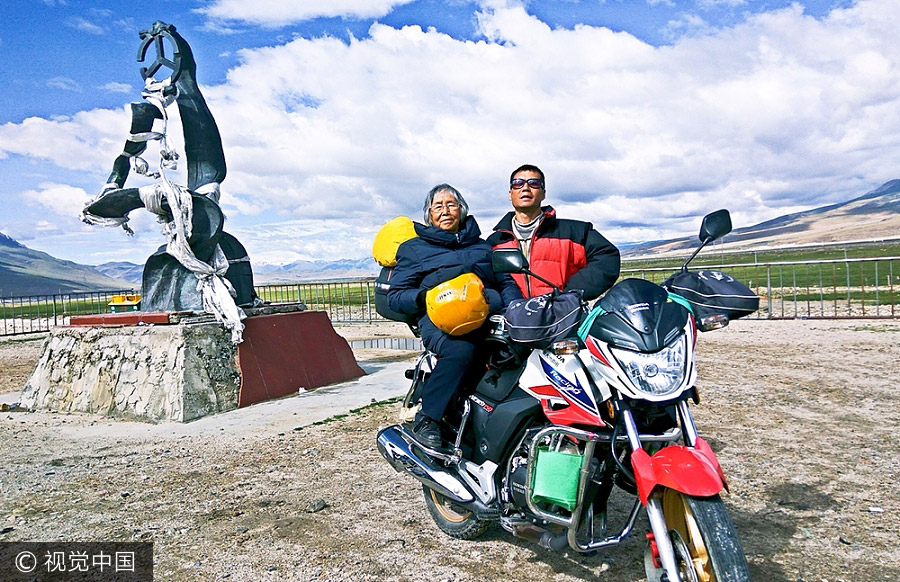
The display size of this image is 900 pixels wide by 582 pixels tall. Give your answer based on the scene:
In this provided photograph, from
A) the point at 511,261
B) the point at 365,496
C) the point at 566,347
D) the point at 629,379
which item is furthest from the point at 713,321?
the point at 365,496

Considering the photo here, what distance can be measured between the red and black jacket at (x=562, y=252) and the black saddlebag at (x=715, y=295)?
0.92 meters

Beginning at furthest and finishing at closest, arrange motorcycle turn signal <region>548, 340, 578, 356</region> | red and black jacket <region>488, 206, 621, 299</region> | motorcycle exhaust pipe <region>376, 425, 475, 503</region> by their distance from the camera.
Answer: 1. red and black jacket <region>488, 206, 621, 299</region>
2. motorcycle exhaust pipe <region>376, 425, 475, 503</region>
3. motorcycle turn signal <region>548, 340, 578, 356</region>

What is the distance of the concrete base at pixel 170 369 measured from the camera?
22.8 feet

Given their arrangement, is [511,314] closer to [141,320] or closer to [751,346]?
[141,320]

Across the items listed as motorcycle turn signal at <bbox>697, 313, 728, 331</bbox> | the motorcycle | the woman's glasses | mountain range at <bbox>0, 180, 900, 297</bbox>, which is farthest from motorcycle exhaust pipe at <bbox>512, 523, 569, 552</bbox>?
mountain range at <bbox>0, 180, 900, 297</bbox>

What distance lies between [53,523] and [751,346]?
31.2 feet

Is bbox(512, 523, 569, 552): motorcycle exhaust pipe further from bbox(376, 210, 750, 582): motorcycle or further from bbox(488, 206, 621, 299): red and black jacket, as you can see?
bbox(488, 206, 621, 299): red and black jacket

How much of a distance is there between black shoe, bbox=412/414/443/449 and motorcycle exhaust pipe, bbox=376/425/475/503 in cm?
10

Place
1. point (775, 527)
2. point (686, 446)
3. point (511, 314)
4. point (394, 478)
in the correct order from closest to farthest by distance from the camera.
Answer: point (686, 446) → point (511, 314) → point (775, 527) → point (394, 478)

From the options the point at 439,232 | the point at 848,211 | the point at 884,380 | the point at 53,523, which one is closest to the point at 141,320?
the point at 53,523

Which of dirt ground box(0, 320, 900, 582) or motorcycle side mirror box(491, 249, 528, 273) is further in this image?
dirt ground box(0, 320, 900, 582)

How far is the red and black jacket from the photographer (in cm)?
371

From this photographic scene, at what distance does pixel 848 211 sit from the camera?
188 metres

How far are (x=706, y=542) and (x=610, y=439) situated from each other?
50 centimetres
